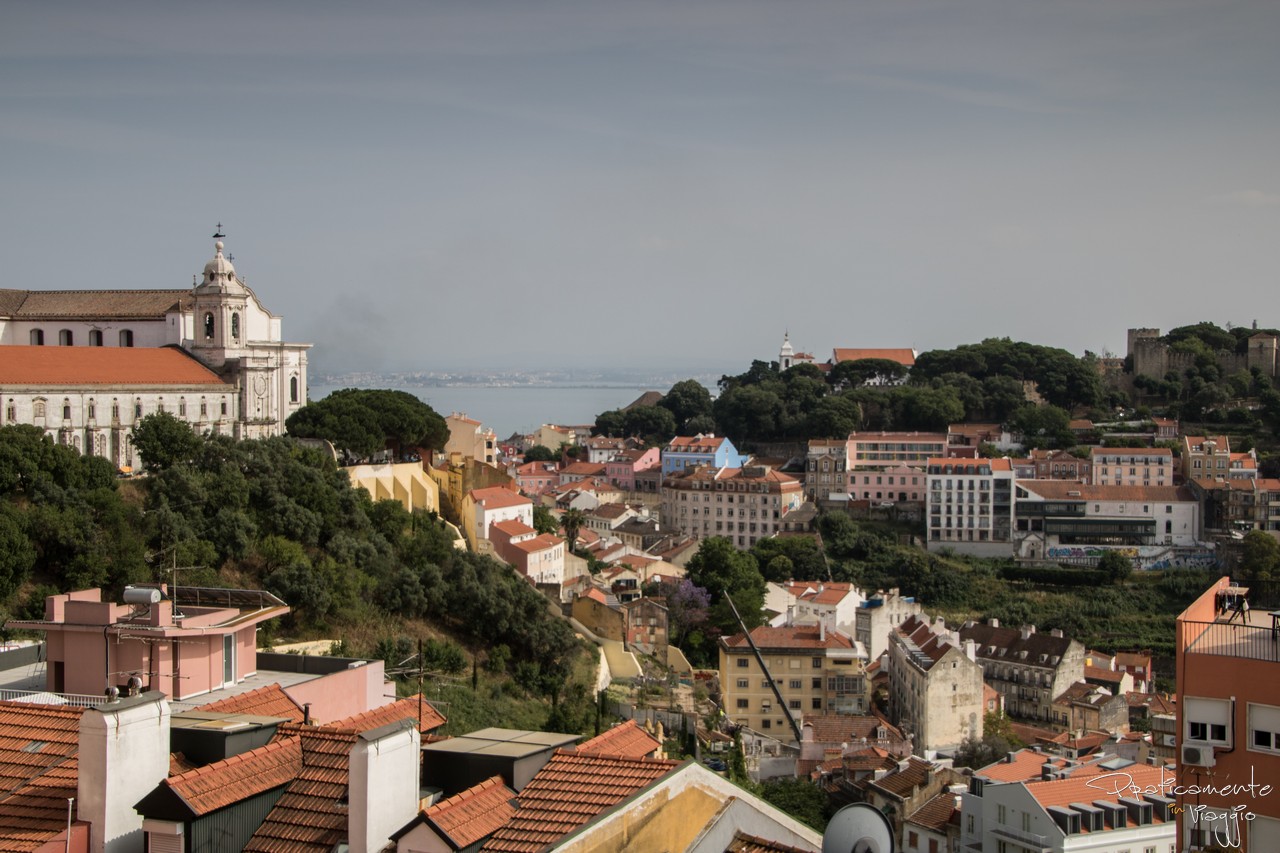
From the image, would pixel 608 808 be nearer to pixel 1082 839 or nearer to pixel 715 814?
pixel 715 814

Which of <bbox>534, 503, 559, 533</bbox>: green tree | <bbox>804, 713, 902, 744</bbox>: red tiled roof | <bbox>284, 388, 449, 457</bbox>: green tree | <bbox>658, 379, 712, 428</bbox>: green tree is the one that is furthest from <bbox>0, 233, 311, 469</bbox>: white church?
<bbox>658, 379, 712, 428</bbox>: green tree

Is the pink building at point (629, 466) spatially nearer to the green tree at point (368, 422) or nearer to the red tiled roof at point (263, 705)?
the green tree at point (368, 422)

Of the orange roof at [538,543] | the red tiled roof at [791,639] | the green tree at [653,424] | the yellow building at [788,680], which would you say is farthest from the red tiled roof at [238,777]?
the green tree at [653,424]

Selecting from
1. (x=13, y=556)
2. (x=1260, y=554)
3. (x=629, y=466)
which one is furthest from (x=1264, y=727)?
(x=629, y=466)

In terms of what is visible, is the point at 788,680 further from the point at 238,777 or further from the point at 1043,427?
the point at 1043,427

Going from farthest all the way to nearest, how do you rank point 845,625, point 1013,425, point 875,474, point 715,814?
point 1013,425, point 875,474, point 845,625, point 715,814

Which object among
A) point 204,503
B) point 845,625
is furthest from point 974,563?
point 204,503
